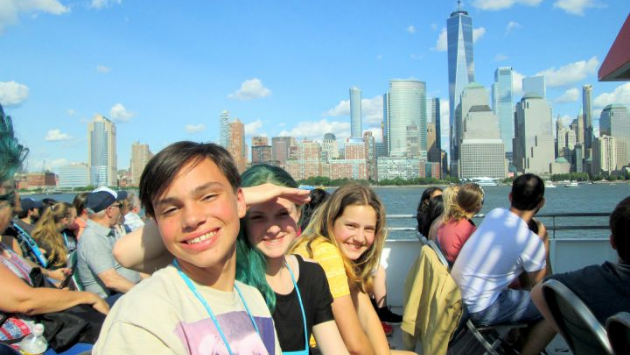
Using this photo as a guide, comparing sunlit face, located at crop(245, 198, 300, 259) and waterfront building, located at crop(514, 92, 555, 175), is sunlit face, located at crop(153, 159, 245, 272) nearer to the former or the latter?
sunlit face, located at crop(245, 198, 300, 259)

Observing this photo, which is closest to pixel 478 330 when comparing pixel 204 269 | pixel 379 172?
pixel 204 269

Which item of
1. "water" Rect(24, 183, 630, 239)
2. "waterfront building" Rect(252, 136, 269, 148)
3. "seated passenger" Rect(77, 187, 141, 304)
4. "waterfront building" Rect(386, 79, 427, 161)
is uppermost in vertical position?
"waterfront building" Rect(386, 79, 427, 161)

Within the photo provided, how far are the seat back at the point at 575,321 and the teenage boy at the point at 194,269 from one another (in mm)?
1128

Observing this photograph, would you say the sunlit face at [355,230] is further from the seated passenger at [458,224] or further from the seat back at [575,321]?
the seated passenger at [458,224]

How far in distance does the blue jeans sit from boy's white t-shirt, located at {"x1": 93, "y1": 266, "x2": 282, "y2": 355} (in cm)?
233

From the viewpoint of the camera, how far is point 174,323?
3.63 ft

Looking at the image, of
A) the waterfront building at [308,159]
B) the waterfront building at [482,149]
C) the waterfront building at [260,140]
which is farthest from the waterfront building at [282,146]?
the waterfront building at [482,149]

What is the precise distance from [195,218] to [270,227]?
55 cm

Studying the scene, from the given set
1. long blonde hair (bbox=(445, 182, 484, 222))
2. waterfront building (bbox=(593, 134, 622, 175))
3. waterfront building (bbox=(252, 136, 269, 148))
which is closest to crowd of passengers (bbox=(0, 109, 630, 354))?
long blonde hair (bbox=(445, 182, 484, 222))

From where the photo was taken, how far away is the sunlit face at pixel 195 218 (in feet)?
3.99

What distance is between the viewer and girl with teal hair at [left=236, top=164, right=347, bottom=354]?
169cm

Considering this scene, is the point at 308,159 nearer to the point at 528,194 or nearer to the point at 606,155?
the point at 606,155

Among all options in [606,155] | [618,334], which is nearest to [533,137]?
[606,155]

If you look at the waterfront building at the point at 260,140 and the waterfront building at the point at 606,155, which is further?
the waterfront building at the point at 606,155
